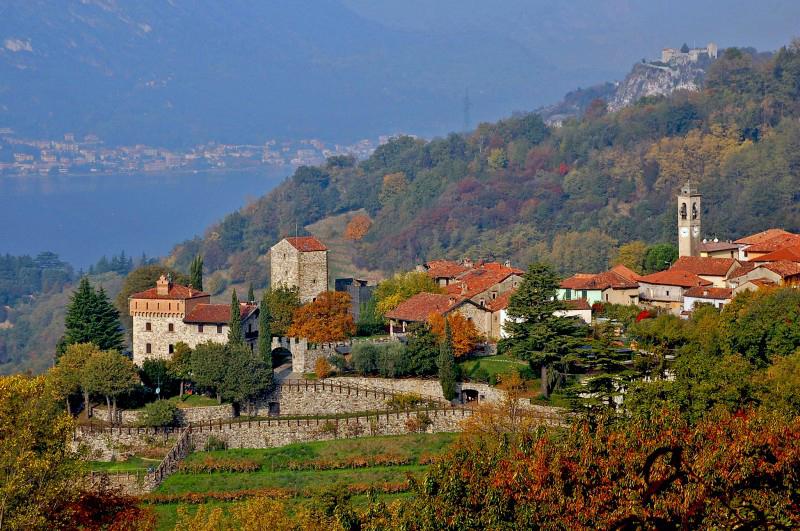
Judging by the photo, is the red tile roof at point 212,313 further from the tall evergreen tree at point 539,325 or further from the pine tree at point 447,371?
the tall evergreen tree at point 539,325

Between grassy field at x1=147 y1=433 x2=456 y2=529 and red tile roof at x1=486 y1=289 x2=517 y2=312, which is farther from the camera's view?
red tile roof at x1=486 y1=289 x2=517 y2=312

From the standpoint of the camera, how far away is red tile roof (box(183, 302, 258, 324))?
48969 mm

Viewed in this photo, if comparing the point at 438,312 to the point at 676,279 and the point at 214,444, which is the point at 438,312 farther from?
the point at 676,279

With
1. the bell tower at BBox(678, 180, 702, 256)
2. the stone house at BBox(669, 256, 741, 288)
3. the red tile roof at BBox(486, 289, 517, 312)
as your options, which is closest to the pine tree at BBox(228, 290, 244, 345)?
the red tile roof at BBox(486, 289, 517, 312)

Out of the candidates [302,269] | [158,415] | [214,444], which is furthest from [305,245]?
[214,444]

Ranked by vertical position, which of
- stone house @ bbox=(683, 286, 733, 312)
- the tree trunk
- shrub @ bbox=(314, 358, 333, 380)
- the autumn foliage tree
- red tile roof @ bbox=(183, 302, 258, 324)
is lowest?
the tree trunk

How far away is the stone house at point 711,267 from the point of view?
5562 cm

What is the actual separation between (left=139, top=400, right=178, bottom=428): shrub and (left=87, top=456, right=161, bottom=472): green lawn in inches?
50.7

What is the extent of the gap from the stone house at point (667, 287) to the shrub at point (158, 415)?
19439 millimetres

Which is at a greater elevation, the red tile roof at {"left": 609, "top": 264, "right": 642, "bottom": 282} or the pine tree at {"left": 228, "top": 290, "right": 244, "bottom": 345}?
the red tile roof at {"left": 609, "top": 264, "right": 642, "bottom": 282}

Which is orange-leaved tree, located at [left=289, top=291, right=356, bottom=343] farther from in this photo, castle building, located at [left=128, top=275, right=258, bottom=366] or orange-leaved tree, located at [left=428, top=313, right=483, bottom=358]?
orange-leaved tree, located at [left=428, top=313, right=483, bottom=358]

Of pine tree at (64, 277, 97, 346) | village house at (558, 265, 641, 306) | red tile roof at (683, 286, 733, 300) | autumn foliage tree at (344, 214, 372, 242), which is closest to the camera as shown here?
pine tree at (64, 277, 97, 346)

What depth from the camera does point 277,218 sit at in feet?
466

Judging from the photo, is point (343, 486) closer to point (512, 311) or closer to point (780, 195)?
point (512, 311)
